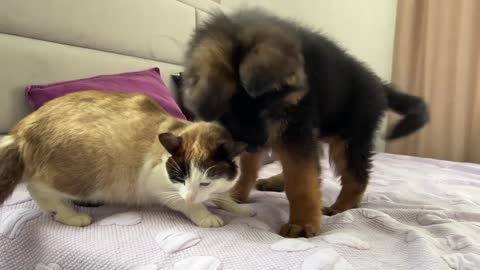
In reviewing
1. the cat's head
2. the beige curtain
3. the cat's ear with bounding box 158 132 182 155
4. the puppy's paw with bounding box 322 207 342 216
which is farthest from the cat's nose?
the beige curtain

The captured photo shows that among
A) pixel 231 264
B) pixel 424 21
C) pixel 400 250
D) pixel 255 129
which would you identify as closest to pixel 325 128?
pixel 255 129

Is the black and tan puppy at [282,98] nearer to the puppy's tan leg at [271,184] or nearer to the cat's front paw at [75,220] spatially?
the puppy's tan leg at [271,184]

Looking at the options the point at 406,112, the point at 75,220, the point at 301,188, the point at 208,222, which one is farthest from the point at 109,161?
the point at 406,112

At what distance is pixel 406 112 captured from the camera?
1534mm

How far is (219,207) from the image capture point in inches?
47.5

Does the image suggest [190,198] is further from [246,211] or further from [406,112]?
[406,112]

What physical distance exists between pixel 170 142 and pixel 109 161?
0.18 meters

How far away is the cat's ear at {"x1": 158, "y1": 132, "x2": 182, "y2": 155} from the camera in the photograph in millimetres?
978

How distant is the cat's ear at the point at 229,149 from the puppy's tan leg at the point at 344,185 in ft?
1.52

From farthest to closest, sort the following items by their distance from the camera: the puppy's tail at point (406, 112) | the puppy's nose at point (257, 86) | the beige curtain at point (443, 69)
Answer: the beige curtain at point (443, 69)
the puppy's tail at point (406, 112)
the puppy's nose at point (257, 86)

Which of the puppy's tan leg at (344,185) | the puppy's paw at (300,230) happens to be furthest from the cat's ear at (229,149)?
the puppy's tan leg at (344,185)

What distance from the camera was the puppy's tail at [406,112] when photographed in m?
1.47

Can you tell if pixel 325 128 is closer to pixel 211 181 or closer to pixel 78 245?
pixel 211 181

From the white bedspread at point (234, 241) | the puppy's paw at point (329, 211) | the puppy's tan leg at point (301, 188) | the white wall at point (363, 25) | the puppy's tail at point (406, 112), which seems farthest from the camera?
the white wall at point (363, 25)
